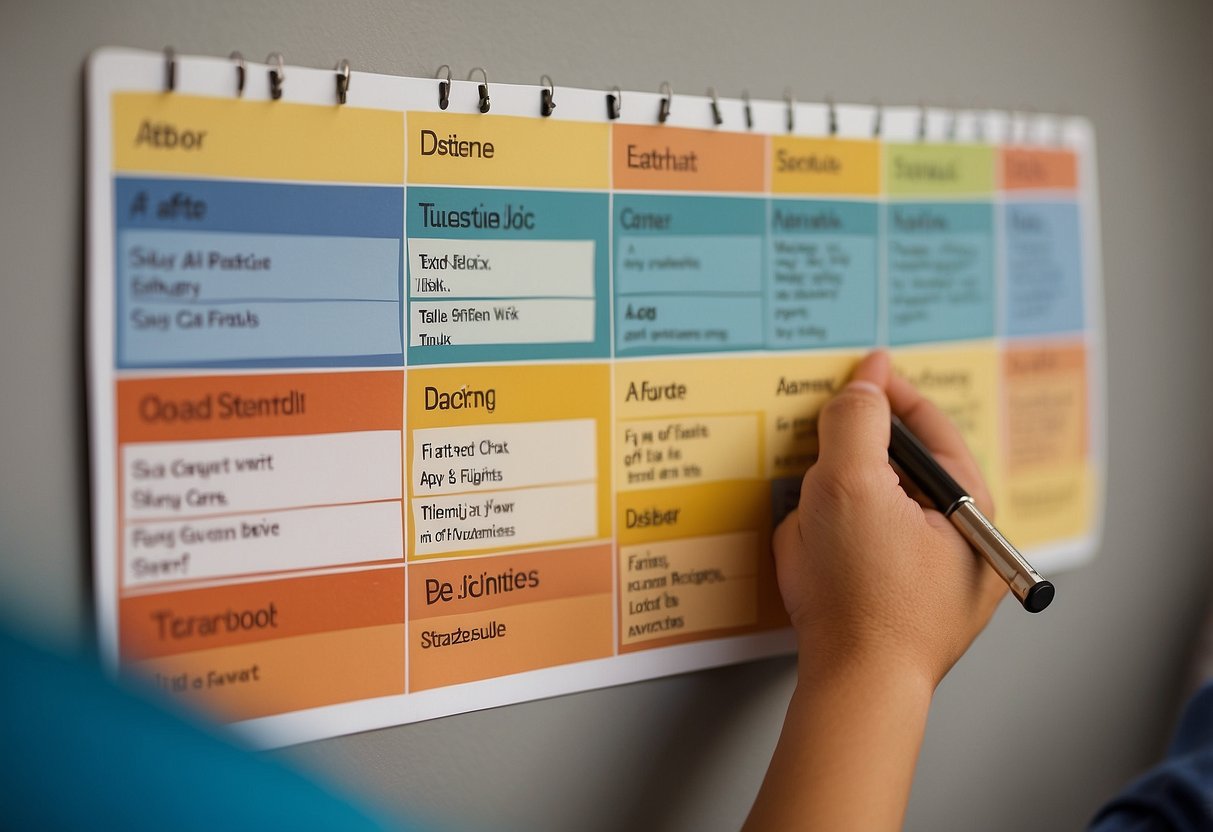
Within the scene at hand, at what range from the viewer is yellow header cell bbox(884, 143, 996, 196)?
2.33 ft

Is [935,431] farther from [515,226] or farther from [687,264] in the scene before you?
[515,226]

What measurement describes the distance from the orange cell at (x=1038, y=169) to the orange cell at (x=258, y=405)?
536 millimetres

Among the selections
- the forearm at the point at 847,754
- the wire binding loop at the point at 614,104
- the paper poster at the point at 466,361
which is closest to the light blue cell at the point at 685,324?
the paper poster at the point at 466,361

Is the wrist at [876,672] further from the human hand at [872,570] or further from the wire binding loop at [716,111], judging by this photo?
the wire binding loop at [716,111]

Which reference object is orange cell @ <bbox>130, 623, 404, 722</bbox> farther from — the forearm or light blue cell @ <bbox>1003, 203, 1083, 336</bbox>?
light blue cell @ <bbox>1003, 203, 1083, 336</bbox>

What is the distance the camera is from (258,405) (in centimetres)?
50

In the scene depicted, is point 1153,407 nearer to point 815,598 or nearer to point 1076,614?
point 1076,614

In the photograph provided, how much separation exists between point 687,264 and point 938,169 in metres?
0.25

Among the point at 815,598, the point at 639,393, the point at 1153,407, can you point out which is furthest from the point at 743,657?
the point at 1153,407

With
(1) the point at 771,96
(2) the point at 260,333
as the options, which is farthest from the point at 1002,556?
(2) the point at 260,333

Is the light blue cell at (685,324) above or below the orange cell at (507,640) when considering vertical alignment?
above

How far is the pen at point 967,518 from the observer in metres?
0.55

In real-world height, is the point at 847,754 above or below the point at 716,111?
below

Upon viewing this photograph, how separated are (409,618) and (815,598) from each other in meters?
0.25
